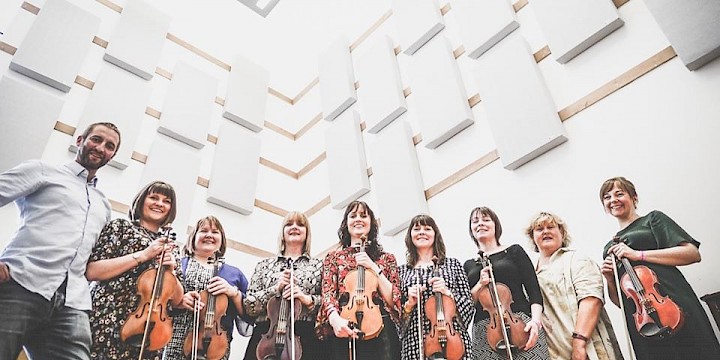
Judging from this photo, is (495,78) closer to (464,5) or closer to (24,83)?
(464,5)

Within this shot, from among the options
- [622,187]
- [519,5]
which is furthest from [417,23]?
[622,187]

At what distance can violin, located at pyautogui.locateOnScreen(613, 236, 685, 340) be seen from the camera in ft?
6.05

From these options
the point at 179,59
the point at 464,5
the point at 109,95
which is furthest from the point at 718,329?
the point at 179,59

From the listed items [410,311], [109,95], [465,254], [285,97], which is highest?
[285,97]

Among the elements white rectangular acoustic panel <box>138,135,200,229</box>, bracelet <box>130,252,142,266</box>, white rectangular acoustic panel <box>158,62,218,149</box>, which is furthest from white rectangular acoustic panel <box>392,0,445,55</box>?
bracelet <box>130,252,142,266</box>

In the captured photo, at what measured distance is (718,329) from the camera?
215cm

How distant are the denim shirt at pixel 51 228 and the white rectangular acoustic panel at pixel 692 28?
2998mm

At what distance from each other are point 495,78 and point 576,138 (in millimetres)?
781

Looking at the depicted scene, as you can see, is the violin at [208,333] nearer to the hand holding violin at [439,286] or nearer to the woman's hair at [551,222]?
the hand holding violin at [439,286]

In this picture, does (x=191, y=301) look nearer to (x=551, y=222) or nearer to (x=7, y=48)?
(x=551, y=222)

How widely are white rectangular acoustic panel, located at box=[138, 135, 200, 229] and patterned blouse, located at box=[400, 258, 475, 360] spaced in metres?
2.12

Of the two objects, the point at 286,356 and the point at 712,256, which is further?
the point at 712,256

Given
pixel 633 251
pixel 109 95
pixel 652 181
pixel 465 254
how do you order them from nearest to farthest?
pixel 633 251
pixel 652 181
pixel 465 254
pixel 109 95

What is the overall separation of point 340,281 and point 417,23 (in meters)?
2.88
